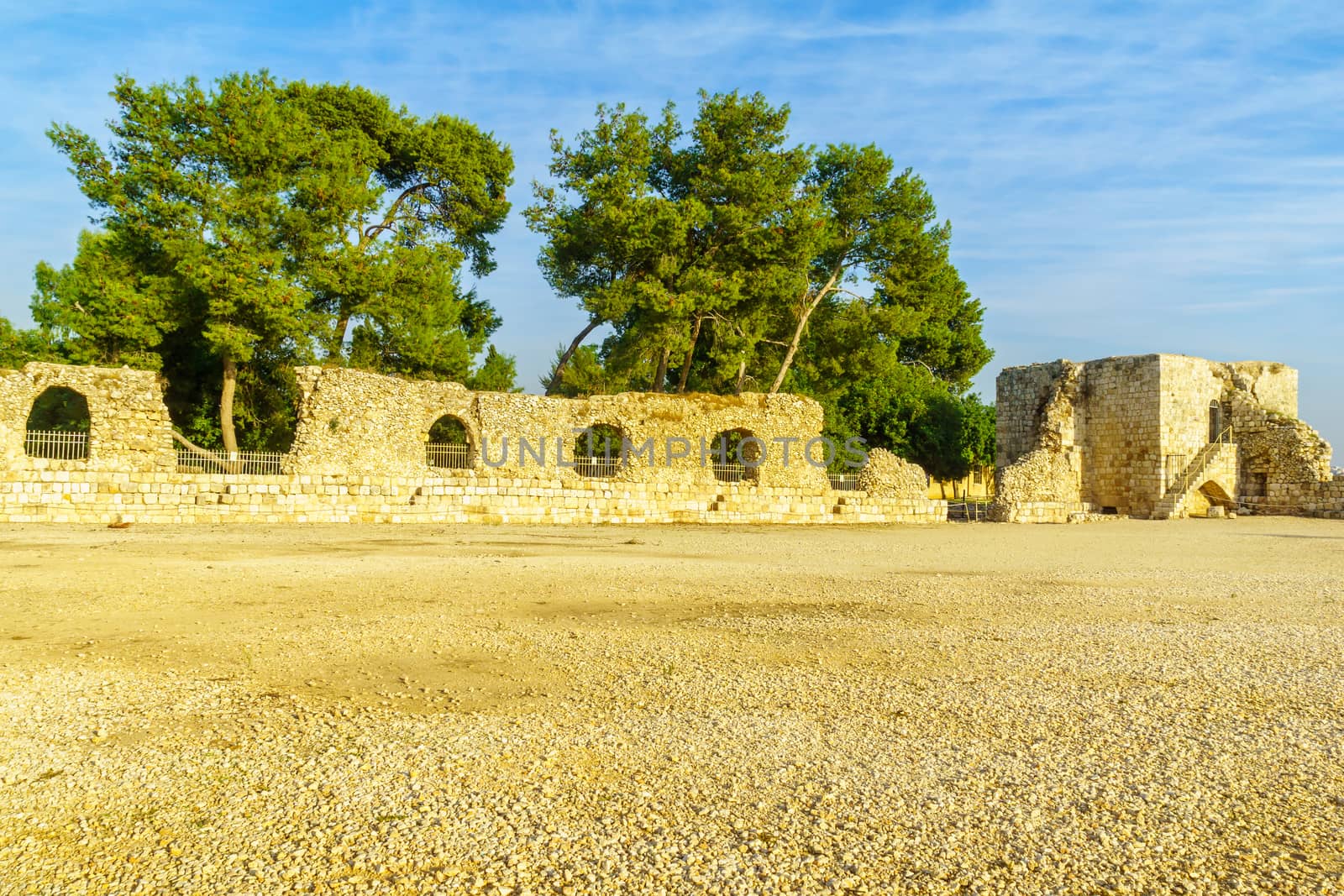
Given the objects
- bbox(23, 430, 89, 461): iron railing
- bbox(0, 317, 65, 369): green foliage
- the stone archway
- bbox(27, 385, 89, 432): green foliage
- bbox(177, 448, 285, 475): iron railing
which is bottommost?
the stone archway

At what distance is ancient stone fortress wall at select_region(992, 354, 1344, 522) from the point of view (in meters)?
24.7

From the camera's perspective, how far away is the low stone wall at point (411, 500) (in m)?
14.9

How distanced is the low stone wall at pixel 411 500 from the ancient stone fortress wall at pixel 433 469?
0.03m

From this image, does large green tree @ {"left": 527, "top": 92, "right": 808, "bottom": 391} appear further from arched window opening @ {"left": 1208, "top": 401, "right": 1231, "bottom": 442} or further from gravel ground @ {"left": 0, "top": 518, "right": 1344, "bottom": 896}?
gravel ground @ {"left": 0, "top": 518, "right": 1344, "bottom": 896}

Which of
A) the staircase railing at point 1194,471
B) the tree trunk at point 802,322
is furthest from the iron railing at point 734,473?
the staircase railing at point 1194,471

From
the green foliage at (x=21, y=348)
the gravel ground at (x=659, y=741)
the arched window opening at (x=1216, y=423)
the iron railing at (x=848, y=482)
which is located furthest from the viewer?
the arched window opening at (x=1216, y=423)

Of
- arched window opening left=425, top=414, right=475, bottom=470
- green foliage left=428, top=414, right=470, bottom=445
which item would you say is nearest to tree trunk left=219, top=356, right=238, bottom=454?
arched window opening left=425, top=414, right=475, bottom=470

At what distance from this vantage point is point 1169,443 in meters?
25.0

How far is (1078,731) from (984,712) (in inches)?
15.6

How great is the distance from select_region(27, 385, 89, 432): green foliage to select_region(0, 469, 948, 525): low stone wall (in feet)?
32.3

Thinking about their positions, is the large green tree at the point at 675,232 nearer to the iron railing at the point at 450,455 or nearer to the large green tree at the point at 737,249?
the large green tree at the point at 737,249

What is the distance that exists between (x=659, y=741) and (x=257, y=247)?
21.3m

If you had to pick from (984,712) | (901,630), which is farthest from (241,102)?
(984,712)

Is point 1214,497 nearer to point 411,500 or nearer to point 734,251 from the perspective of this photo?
point 734,251
